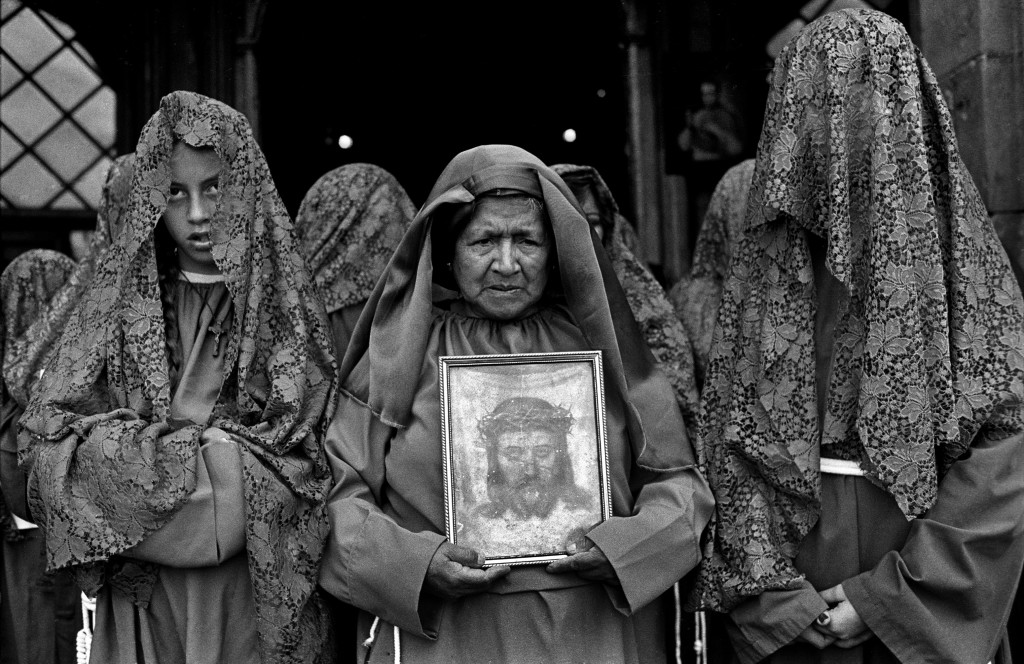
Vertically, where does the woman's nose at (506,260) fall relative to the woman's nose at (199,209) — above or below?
below

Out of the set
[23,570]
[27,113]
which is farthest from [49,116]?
[23,570]

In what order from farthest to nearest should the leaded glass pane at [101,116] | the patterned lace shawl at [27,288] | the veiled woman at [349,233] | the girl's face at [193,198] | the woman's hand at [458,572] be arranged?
the leaded glass pane at [101,116]
the patterned lace shawl at [27,288]
the veiled woman at [349,233]
the girl's face at [193,198]
the woman's hand at [458,572]

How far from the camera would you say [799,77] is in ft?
10.7

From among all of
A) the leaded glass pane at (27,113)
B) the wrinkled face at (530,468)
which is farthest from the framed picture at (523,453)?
the leaded glass pane at (27,113)

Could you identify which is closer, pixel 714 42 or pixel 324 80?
pixel 714 42

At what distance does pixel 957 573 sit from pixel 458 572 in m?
1.31

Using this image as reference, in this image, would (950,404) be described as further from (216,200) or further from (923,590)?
(216,200)

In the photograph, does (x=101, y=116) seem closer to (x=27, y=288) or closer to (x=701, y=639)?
(x=27, y=288)

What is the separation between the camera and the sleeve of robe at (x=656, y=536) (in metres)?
3.03

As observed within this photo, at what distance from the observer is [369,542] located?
3090 millimetres

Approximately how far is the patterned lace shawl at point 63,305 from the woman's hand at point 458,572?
1667 mm

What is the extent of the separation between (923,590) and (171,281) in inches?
91.4

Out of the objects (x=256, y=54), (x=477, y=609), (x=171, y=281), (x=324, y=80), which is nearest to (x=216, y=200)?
(x=171, y=281)

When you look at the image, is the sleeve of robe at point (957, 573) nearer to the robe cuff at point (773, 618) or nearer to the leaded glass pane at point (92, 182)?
the robe cuff at point (773, 618)
